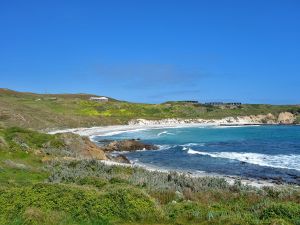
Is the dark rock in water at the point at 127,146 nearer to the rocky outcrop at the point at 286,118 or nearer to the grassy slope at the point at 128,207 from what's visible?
the grassy slope at the point at 128,207

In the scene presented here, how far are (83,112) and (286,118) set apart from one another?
84.3 m

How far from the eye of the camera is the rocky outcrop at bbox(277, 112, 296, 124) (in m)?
173

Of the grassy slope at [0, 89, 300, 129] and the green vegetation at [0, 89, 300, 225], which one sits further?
the grassy slope at [0, 89, 300, 129]

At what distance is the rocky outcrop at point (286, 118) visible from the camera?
17312 cm

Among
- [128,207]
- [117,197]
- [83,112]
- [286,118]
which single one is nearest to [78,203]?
[117,197]

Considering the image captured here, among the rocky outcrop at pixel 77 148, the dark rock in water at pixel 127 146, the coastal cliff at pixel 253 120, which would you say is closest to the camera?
the rocky outcrop at pixel 77 148

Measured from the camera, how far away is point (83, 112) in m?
143

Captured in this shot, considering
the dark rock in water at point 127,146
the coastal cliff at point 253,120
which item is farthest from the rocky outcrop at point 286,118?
the dark rock in water at point 127,146

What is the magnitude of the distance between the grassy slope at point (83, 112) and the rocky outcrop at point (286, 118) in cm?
590

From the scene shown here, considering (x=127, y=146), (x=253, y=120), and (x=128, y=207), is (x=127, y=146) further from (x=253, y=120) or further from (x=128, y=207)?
(x=253, y=120)

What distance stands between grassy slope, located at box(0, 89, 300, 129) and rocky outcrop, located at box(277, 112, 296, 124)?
590 centimetres

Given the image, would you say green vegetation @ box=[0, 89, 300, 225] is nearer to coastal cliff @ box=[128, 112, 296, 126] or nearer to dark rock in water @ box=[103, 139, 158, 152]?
dark rock in water @ box=[103, 139, 158, 152]

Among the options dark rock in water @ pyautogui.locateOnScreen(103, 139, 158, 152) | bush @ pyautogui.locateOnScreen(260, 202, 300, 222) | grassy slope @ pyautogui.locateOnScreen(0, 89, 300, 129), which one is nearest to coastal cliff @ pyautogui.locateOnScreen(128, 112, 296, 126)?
grassy slope @ pyautogui.locateOnScreen(0, 89, 300, 129)

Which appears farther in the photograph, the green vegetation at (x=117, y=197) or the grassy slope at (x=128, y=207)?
the green vegetation at (x=117, y=197)
